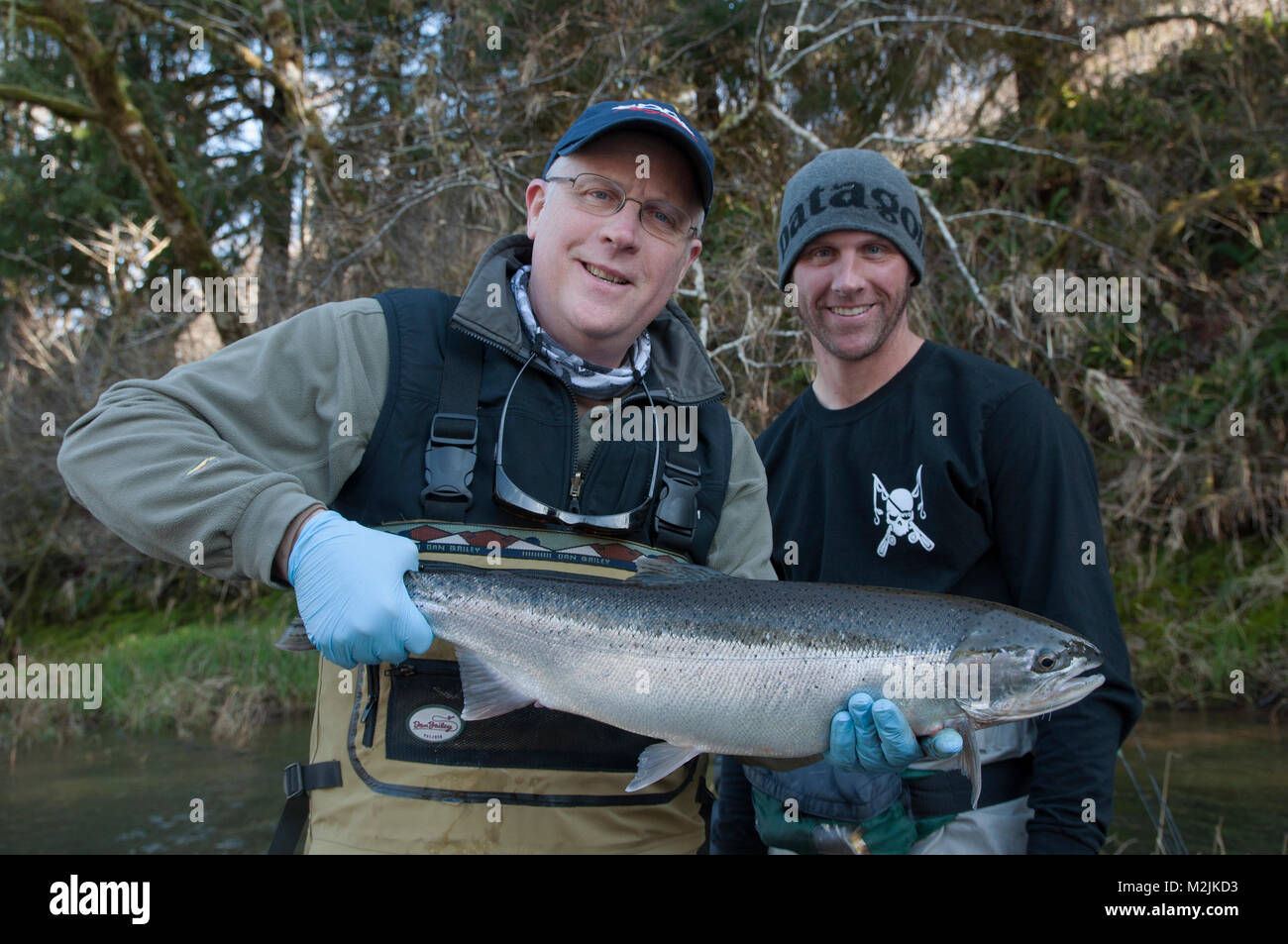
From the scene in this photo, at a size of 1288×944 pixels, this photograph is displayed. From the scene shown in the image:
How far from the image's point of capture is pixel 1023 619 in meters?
3.17

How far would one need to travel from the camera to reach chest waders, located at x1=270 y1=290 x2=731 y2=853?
2824 millimetres

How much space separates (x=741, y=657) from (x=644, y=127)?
5.91 ft

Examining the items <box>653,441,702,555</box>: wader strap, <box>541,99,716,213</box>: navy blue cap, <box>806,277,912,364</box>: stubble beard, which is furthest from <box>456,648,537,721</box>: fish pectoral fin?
<box>806,277,912,364</box>: stubble beard

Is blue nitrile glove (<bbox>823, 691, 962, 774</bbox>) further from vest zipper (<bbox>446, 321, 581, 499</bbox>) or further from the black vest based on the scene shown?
vest zipper (<bbox>446, 321, 581, 499</bbox>)

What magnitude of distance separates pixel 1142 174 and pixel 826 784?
10.9 metres

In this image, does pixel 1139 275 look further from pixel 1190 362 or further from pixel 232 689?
pixel 232 689

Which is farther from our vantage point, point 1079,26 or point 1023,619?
point 1079,26

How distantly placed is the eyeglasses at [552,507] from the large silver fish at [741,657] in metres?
0.19

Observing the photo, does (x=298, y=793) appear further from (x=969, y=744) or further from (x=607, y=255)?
(x=969, y=744)

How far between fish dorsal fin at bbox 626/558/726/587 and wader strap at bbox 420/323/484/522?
0.57 m

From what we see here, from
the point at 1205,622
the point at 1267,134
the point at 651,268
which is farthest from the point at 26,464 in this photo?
the point at 1267,134

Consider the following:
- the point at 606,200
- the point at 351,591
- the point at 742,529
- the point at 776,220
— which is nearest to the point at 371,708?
the point at 351,591

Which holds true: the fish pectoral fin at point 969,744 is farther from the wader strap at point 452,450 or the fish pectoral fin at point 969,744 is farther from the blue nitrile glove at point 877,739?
the wader strap at point 452,450

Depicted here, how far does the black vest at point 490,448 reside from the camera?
9.78 feet
